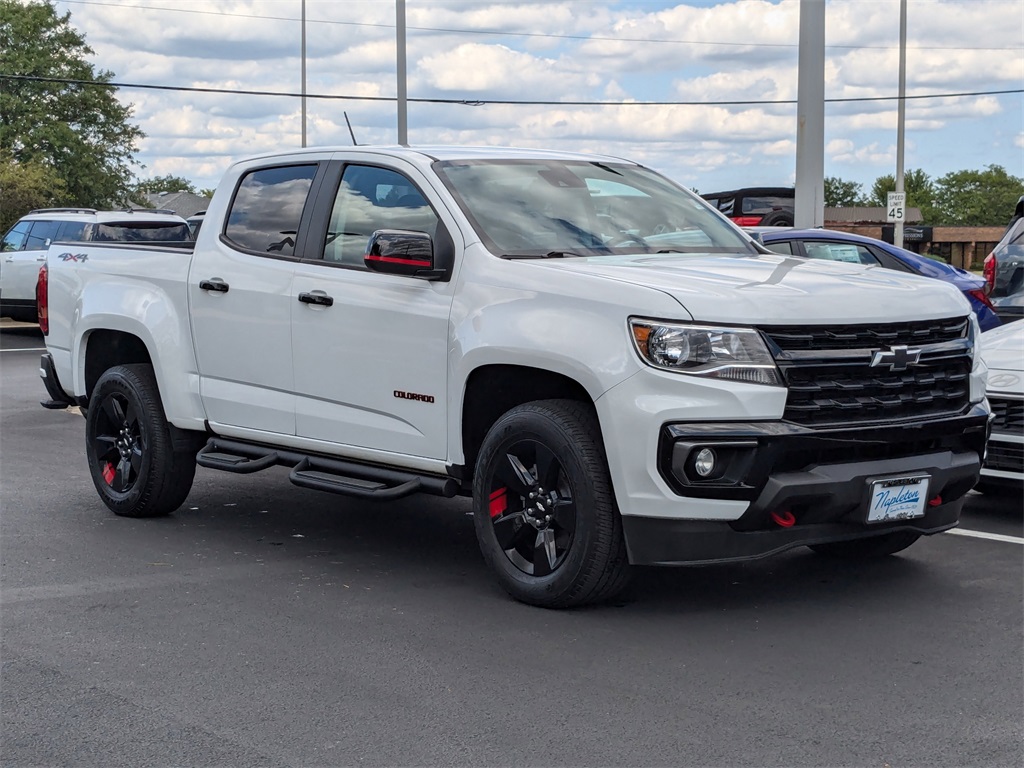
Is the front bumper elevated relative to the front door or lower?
lower

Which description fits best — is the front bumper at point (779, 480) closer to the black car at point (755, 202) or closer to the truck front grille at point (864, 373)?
the truck front grille at point (864, 373)

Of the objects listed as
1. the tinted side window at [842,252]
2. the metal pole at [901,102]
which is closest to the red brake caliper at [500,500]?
the tinted side window at [842,252]

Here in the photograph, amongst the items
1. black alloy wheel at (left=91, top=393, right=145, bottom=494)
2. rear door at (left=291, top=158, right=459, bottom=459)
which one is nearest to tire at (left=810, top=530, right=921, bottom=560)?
rear door at (left=291, top=158, right=459, bottom=459)

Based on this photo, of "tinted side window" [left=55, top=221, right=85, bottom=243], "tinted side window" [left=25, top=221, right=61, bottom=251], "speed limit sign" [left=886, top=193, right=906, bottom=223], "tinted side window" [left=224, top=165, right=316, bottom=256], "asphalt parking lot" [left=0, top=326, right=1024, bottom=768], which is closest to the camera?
"asphalt parking lot" [left=0, top=326, right=1024, bottom=768]

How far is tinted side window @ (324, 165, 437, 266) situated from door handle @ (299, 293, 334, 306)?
0.20m

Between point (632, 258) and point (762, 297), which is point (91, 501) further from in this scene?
point (762, 297)

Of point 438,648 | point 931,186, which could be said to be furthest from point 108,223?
point 931,186

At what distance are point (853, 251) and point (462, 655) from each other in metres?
9.32

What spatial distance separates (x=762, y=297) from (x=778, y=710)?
164 cm

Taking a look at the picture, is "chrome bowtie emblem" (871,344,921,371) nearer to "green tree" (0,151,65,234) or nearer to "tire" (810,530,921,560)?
"tire" (810,530,921,560)

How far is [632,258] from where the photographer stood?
20.1ft

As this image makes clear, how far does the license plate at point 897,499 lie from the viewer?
213 inches

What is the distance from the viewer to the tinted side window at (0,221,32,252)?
21984 millimetres

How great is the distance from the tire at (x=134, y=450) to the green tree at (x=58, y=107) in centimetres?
6294
